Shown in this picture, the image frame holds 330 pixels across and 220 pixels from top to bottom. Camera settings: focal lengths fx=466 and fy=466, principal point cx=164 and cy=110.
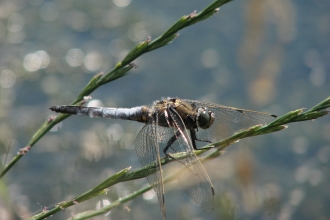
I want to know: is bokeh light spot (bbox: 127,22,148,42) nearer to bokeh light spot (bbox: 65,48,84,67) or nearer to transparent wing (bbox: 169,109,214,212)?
bokeh light spot (bbox: 65,48,84,67)

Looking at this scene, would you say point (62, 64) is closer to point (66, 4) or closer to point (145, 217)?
point (66, 4)

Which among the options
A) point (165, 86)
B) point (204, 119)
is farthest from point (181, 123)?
point (165, 86)

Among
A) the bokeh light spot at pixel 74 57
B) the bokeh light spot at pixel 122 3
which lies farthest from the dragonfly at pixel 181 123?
the bokeh light spot at pixel 122 3

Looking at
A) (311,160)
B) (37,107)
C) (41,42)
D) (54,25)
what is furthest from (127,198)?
(54,25)

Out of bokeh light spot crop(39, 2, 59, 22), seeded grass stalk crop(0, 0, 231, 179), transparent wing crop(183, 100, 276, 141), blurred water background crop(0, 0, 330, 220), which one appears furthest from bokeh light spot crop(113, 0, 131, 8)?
seeded grass stalk crop(0, 0, 231, 179)

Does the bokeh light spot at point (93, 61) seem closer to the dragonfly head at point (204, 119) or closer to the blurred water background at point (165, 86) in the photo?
the blurred water background at point (165, 86)

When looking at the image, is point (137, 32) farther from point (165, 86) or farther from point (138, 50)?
point (138, 50)
